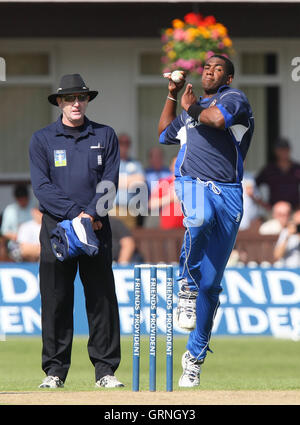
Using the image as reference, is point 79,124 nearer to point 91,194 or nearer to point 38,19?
point 91,194

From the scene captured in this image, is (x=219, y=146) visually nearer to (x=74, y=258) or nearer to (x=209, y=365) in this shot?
(x=74, y=258)

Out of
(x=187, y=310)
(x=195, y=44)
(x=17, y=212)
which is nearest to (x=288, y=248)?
(x=195, y=44)

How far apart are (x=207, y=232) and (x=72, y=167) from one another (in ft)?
3.75

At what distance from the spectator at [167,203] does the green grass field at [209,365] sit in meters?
1.77

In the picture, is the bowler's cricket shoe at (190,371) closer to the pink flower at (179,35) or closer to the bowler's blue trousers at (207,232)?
the bowler's blue trousers at (207,232)

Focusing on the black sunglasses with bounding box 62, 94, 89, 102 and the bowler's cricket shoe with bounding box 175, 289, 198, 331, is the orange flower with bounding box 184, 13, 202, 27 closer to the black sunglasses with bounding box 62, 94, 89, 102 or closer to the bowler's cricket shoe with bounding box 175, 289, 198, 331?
the black sunglasses with bounding box 62, 94, 89, 102

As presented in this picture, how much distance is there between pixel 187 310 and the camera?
8.20 metres

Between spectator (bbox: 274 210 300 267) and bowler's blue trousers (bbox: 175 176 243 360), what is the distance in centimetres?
552

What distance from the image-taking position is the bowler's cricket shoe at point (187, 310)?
8.17 metres

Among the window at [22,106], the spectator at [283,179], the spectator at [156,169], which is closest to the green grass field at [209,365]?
Result: the spectator at [156,169]

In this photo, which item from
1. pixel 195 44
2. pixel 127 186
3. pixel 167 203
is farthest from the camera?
pixel 195 44

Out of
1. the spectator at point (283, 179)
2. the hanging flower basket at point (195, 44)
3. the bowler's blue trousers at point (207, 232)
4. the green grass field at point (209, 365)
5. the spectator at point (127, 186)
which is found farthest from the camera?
the spectator at point (283, 179)

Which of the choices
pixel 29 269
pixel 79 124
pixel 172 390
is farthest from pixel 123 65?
pixel 172 390

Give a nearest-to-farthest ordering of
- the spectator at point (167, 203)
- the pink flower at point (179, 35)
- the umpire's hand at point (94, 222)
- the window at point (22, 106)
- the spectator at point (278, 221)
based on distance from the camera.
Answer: the umpire's hand at point (94, 222) < the spectator at point (167, 203) < the spectator at point (278, 221) < the pink flower at point (179, 35) < the window at point (22, 106)
